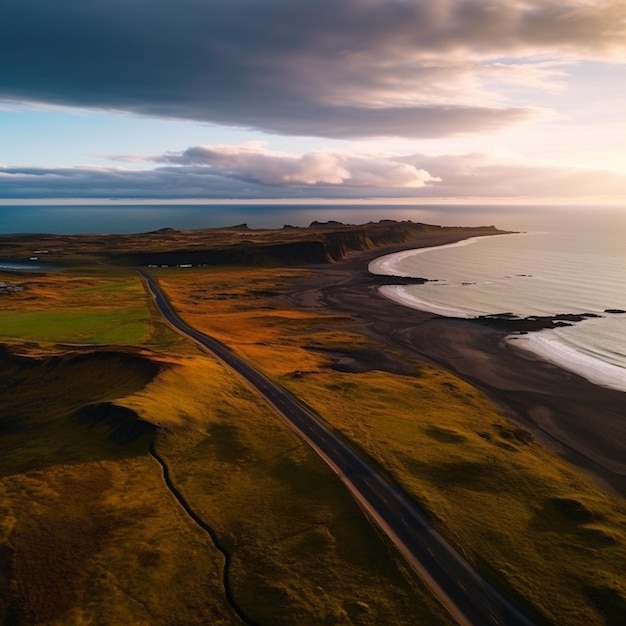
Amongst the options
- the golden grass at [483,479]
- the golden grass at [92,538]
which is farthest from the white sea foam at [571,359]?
the golden grass at [92,538]

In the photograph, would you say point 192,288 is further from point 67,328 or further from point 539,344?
point 539,344

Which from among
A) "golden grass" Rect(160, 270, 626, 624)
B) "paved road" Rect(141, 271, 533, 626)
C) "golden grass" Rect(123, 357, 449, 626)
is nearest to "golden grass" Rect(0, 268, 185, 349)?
"golden grass" Rect(160, 270, 626, 624)

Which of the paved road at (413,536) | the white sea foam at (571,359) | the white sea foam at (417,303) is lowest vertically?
the paved road at (413,536)

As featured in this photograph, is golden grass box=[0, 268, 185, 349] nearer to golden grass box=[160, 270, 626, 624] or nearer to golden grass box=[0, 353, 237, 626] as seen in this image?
golden grass box=[160, 270, 626, 624]

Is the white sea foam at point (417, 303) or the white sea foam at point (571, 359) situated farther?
the white sea foam at point (417, 303)

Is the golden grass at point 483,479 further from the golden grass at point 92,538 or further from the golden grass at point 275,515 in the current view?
the golden grass at point 92,538

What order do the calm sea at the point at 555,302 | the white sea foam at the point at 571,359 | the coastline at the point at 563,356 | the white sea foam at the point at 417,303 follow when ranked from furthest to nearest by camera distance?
the white sea foam at the point at 417,303
the calm sea at the point at 555,302
the coastline at the point at 563,356
the white sea foam at the point at 571,359
